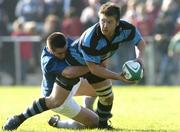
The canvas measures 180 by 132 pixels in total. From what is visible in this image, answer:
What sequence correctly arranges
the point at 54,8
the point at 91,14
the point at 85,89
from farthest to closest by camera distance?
the point at 54,8 → the point at 91,14 → the point at 85,89

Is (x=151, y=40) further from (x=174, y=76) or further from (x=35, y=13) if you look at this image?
(x=35, y=13)

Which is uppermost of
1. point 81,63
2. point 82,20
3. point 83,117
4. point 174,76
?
point 81,63

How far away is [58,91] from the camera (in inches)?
396

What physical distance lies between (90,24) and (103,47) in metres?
11.7

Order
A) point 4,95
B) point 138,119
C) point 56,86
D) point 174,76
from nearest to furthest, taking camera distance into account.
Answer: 1. point 56,86
2. point 138,119
3. point 4,95
4. point 174,76

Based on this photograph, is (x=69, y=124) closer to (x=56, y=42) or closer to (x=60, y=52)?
(x=60, y=52)

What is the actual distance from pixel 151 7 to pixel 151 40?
1.33m

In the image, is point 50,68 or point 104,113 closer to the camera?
point 50,68

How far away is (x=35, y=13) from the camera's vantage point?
74.9ft

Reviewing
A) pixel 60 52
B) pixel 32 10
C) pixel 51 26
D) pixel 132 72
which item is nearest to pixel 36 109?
pixel 60 52

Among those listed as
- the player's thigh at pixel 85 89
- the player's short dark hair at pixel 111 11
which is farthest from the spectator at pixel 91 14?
the player's short dark hair at pixel 111 11

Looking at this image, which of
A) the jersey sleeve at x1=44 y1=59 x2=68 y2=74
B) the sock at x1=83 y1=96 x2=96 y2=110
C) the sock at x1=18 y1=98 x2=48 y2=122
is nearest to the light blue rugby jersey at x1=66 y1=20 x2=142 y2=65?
the jersey sleeve at x1=44 y1=59 x2=68 y2=74

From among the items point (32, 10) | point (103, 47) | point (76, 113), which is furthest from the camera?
point (32, 10)

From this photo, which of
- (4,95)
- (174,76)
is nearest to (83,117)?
(4,95)
